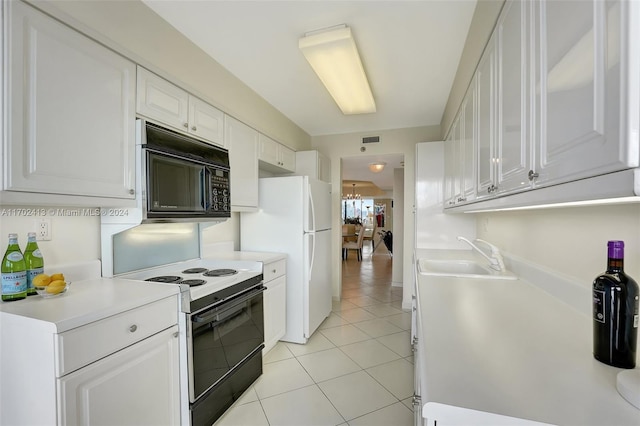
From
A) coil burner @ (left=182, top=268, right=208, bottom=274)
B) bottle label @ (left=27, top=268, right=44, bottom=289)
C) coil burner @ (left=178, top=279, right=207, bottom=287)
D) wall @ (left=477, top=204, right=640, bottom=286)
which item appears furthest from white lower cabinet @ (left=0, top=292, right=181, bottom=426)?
wall @ (left=477, top=204, right=640, bottom=286)

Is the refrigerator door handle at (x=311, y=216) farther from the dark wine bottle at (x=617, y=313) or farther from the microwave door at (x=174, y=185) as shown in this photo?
the dark wine bottle at (x=617, y=313)

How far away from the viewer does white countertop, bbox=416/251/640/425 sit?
1.83ft

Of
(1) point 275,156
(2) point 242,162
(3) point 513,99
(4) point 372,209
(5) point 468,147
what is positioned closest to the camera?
(3) point 513,99

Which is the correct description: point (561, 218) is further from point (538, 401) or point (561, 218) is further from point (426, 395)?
point (426, 395)

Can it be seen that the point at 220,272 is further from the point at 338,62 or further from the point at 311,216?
the point at 338,62

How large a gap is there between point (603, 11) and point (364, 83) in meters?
2.13

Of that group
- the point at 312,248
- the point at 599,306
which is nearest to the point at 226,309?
the point at 312,248

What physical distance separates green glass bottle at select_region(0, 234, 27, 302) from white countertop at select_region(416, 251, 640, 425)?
5.48 ft

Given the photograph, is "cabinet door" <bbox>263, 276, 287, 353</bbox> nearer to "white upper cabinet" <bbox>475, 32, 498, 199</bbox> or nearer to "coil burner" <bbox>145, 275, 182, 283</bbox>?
"coil burner" <bbox>145, 275, 182, 283</bbox>

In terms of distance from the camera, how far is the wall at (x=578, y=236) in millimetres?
845

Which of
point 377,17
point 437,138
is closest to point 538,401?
point 377,17

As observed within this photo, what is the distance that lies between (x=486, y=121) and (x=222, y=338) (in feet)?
6.57

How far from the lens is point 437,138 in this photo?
386cm

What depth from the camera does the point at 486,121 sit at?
139cm
